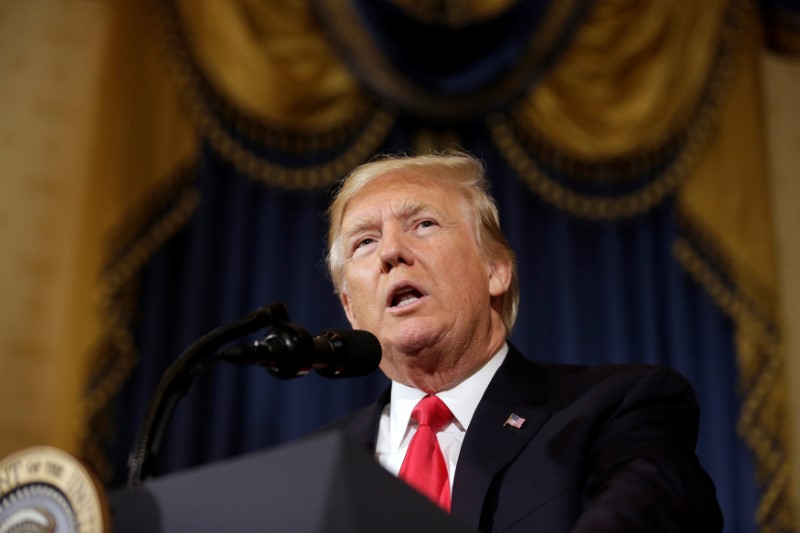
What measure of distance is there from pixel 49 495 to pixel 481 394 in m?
1.06

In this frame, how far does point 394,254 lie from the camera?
2018 mm

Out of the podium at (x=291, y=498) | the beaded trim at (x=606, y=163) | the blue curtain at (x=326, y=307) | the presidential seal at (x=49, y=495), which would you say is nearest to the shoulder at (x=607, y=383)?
the podium at (x=291, y=498)

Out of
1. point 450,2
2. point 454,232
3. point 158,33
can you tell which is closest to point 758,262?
point 450,2

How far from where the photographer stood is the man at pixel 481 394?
1479 mm

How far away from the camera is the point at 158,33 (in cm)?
379

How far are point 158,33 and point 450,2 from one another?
1.23 m

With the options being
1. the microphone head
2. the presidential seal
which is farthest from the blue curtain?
the presidential seal

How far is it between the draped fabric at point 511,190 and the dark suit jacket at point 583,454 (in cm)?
194

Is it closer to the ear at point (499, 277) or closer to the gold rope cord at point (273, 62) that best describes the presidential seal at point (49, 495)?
the ear at point (499, 277)

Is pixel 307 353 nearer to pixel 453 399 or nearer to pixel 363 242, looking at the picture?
pixel 453 399

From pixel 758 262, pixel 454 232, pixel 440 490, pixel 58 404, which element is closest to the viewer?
pixel 440 490

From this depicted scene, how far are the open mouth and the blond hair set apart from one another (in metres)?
0.21

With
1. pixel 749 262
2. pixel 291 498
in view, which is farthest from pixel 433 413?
pixel 749 262

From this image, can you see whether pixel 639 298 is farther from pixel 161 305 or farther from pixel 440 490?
pixel 440 490
